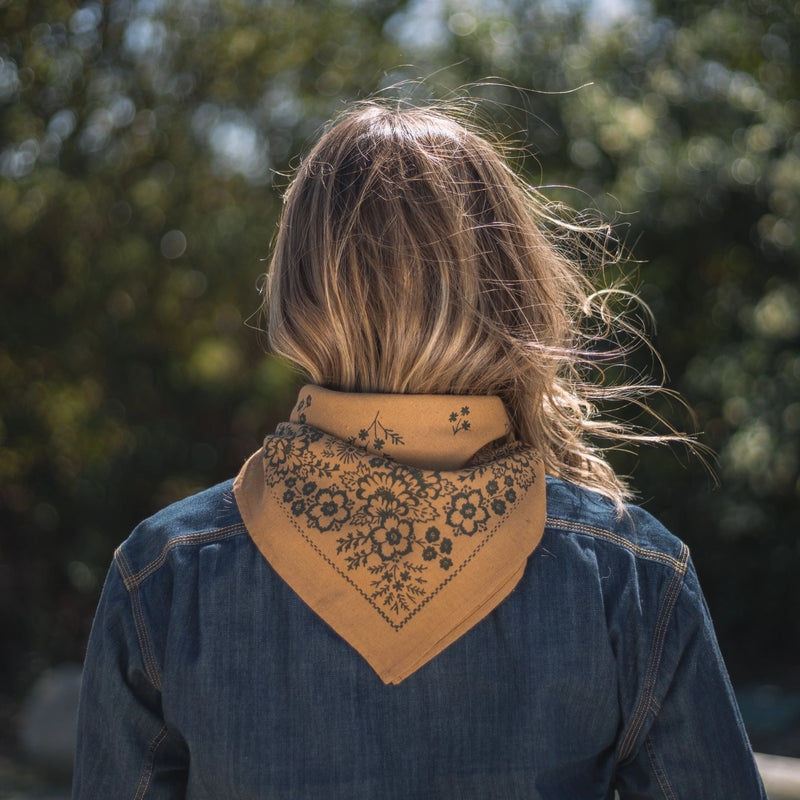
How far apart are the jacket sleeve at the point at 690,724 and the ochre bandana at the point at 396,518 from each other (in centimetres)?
20

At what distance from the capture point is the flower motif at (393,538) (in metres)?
1.02

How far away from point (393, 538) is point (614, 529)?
0.93 feet

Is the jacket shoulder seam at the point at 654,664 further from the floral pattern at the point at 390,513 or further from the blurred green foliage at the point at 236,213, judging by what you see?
the blurred green foliage at the point at 236,213

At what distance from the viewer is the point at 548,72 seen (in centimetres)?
402

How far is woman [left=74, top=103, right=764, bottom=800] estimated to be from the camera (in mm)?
1003

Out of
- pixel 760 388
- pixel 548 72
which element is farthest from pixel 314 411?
pixel 548 72

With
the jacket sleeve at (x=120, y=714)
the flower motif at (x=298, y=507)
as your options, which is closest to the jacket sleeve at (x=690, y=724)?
the flower motif at (x=298, y=507)

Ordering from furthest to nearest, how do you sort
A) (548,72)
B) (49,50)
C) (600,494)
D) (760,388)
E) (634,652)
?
(49,50), (548,72), (760,388), (600,494), (634,652)

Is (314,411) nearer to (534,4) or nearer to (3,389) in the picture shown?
(534,4)

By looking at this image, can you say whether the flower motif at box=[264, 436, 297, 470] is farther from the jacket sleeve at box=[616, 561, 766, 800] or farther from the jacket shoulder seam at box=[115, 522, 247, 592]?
the jacket sleeve at box=[616, 561, 766, 800]

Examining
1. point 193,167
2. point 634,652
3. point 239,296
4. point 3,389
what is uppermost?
point 634,652

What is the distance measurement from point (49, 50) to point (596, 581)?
4.29 m

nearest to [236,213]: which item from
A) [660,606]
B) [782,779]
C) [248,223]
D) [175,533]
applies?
[248,223]

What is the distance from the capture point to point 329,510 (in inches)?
41.1
